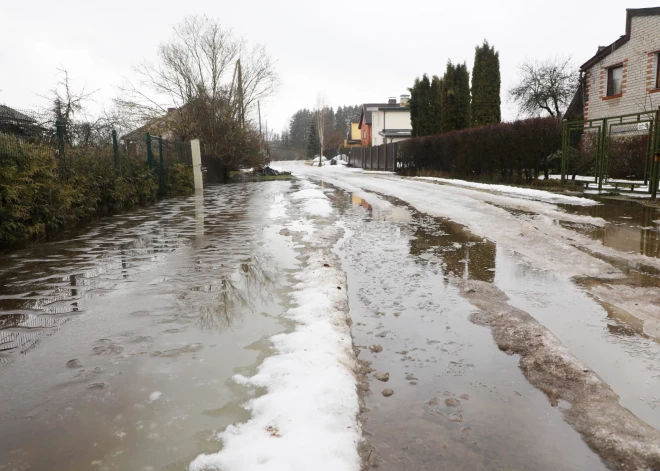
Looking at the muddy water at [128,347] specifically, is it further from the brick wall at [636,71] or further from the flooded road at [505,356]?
the brick wall at [636,71]

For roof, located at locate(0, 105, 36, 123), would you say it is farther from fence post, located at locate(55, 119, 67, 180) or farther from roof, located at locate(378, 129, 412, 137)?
roof, located at locate(378, 129, 412, 137)

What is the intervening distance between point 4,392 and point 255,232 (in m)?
5.88

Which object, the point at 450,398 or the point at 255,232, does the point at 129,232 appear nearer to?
the point at 255,232

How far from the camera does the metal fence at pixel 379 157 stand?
3516 cm

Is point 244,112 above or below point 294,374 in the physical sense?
above

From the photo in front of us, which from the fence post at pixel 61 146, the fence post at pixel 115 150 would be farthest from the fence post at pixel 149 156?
the fence post at pixel 61 146

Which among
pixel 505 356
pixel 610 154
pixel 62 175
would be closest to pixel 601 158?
pixel 610 154

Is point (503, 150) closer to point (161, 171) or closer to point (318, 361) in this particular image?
point (161, 171)

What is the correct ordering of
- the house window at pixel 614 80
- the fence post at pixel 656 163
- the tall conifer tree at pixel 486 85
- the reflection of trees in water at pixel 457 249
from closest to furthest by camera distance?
the reflection of trees in water at pixel 457 249 → the fence post at pixel 656 163 → the house window at pixel 614 80 → the tall conifer tree at pixel 486 85

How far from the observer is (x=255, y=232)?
8.57 metres

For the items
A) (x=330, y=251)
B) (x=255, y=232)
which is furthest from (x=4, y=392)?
(x=255, y=232)

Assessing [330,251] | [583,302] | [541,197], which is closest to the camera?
[583,302]

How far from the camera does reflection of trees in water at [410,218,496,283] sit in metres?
5.60

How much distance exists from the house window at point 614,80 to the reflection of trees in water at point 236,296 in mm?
23344
